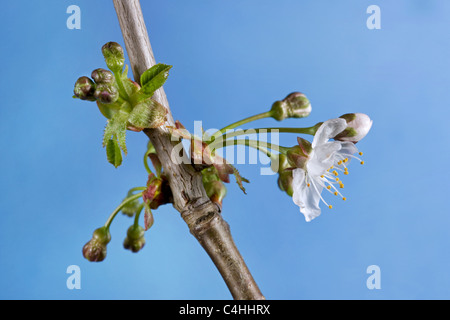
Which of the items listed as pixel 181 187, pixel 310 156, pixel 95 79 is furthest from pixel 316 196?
pixel 95 79

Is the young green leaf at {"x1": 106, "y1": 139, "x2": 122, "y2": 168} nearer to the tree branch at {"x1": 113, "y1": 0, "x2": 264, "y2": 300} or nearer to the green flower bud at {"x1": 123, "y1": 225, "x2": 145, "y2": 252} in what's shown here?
the tree branch at {"x1": 113, "y1": 0, "x2": 264, "y2": 300}

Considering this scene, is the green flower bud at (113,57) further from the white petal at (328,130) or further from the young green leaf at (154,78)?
the white petal at (328,130)

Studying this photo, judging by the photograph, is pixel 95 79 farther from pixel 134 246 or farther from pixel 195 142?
pixel 134 246

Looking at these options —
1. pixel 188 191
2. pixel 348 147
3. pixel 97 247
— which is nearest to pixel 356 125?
pixel 348 147

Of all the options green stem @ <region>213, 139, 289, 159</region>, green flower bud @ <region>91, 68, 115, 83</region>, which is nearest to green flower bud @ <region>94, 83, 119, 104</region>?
green flower bud @ <region>91, 68, 115, 83</region>

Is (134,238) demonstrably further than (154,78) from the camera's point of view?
Yes

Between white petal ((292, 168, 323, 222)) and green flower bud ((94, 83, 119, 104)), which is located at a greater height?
green flower bud ((94, 83, 119, 104))

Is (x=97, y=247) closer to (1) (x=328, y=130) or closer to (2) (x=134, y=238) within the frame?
(2) (x=134, y=238)

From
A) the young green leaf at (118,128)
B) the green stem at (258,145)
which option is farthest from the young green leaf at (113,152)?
the green stem at (258,145)
